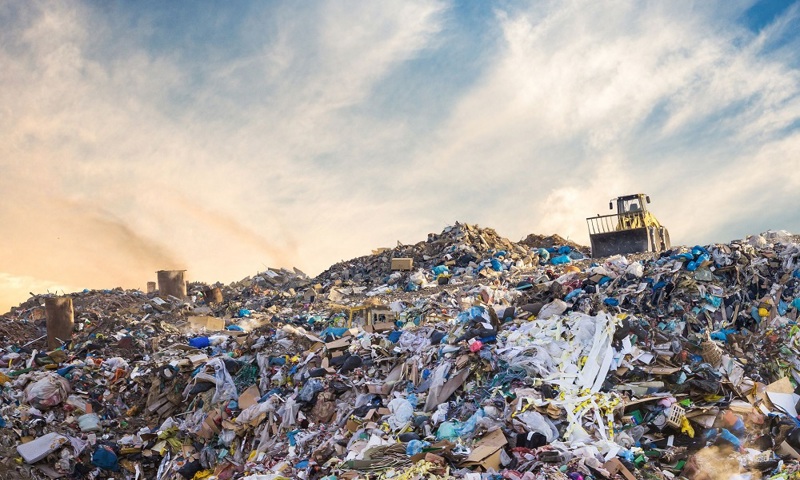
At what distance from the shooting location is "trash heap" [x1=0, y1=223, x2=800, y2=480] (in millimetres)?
5965

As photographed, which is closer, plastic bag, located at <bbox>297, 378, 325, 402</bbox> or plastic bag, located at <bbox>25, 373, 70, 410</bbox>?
plastic bag, located at <bbox>297, 378, 325, 402</bbox>

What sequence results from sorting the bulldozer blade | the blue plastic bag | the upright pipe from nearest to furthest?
the blue plastic bag → the upright pipe → the bulldozer blade

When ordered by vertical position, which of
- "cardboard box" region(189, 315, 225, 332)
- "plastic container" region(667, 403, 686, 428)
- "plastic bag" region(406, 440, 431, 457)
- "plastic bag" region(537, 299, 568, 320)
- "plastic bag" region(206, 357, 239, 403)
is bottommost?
"plastic container" region(667, 403, 686, 428)

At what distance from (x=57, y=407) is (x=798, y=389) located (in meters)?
10.4

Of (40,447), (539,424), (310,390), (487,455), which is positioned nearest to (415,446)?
(487,455)

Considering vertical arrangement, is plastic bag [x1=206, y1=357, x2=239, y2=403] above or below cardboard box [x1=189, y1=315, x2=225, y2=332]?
below

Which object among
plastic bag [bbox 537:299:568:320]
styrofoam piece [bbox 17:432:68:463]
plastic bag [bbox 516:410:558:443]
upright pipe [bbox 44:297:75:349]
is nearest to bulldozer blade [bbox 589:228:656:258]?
plastic bag [bbox 537:299:568:320]

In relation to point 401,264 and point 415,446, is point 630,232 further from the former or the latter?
point 415,446

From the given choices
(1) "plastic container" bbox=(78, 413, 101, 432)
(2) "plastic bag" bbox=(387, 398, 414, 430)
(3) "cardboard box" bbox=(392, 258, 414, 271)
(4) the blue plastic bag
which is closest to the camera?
(2) "plastic bag" bbox=(387, 398, 414, 430)

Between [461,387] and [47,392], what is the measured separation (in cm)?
666

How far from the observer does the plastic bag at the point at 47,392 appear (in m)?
9.58

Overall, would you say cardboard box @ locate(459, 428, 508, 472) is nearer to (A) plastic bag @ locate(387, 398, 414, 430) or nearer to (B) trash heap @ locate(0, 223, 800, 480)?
(B) trash heap @ locate(0, 223, 800, 480)

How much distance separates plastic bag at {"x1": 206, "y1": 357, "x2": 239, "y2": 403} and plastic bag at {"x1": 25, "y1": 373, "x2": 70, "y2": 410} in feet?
8.11

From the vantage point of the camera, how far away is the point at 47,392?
966 cm
